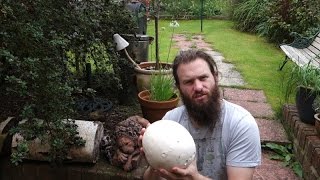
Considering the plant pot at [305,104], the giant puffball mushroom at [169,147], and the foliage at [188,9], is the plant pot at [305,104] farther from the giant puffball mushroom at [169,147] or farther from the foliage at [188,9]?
the foliage at [188,9]

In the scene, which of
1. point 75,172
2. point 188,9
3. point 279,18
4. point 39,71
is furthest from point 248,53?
point 39,71

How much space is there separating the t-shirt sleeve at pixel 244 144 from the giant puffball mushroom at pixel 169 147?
209mm

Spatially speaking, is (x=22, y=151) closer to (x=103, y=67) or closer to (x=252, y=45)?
(x=103, y=67)

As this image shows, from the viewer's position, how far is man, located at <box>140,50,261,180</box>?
5.90 feet

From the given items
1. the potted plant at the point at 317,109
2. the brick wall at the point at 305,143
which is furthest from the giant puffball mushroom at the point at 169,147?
the potted plant at the point at 317,109

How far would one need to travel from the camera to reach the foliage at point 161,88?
11.4 feet

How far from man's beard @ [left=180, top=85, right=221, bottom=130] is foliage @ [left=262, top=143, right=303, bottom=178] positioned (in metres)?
1.61

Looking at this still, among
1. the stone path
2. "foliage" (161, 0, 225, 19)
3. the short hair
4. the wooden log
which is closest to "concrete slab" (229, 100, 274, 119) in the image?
the stone path

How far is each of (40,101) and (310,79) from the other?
231 cm

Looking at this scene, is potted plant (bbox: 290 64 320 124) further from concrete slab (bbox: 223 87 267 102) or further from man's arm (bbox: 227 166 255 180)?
man's arm (bbox: 227 166 255 180)

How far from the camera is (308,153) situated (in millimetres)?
3047

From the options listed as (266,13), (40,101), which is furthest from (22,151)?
(266,13)

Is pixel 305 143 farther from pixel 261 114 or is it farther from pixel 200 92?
pixel 200 92

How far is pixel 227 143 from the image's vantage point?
1.84m
